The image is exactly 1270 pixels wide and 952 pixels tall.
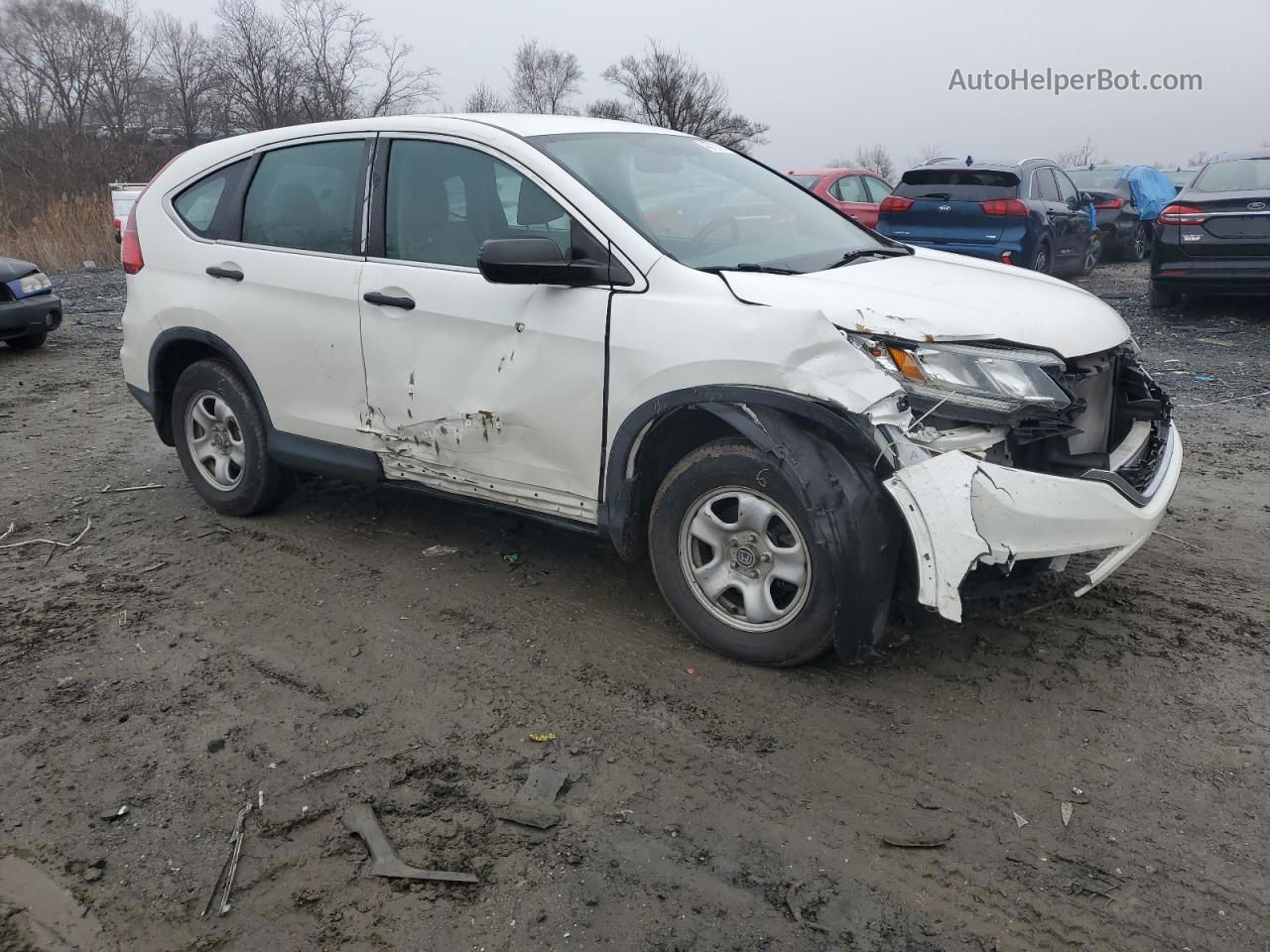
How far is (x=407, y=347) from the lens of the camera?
4.14 meters

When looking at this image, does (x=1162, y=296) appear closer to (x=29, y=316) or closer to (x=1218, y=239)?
(x=1218, y=239)

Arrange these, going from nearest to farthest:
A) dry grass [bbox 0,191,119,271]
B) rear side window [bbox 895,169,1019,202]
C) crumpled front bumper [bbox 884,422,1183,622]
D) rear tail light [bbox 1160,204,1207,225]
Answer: crumpled front bumper [bbox 884,422,1183,622], rear tail light [bbox 1160,204,1207,225], rear side window [bbox 895,169,1019,202], dry grass [bbox 0,191,119,271]

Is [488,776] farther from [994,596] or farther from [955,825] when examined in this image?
[994,596]

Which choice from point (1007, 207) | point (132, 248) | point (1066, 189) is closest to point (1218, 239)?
point (1007, 207)

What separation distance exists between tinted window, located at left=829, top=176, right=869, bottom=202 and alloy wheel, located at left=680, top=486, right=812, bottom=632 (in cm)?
1158

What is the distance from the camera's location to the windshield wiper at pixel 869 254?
396 cm

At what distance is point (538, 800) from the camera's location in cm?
288

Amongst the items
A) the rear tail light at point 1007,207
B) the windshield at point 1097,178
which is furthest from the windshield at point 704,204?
the windshield at point 1097,178

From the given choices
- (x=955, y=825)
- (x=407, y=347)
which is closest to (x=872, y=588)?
(x=955, y=825)

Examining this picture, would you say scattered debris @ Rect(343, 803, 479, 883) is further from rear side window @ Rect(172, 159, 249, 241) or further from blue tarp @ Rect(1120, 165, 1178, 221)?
blue tarp @ Rect(1120, 165, 1178, 221)

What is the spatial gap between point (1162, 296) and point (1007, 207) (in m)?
1.97

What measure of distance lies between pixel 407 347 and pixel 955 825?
2.69 meters

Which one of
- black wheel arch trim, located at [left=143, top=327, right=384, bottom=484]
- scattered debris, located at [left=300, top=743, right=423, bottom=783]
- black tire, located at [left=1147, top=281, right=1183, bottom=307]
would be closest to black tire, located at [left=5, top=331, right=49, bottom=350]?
black wheel arch trim, located at [left=143, top=327, right=384, bottom=484]

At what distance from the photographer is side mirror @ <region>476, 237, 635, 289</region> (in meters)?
3.56
